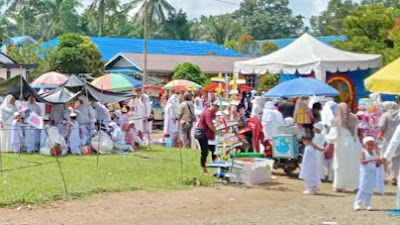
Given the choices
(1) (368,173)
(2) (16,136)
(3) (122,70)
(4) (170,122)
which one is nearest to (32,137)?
(2) (16,136)

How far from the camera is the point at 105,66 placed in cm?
4606

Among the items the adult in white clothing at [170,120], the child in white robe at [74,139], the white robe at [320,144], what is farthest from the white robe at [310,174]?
the adult in white clothing at [170,120]

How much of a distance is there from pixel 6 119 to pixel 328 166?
8.90 metres

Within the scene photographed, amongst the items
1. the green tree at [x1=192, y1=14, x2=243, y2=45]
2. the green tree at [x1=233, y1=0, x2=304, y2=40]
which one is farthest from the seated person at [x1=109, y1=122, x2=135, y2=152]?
the green tree at [x1=233, y1=0, x2=304, y2=40]

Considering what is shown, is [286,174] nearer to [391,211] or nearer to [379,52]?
[391,211]

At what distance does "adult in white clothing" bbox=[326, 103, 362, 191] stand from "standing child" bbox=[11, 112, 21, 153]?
8655 millimetres

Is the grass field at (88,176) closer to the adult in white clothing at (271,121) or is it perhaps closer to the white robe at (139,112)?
the adult in white clothing at (271,121)

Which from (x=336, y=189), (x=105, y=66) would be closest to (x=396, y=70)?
(x=336, y=189)

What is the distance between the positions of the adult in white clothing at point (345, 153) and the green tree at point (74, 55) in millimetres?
30678

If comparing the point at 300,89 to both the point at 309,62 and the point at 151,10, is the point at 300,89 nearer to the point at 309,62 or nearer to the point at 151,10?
the point at 309,62

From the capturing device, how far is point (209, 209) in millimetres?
10664

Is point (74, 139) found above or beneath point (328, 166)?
above

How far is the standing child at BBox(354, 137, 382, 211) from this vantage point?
10672mm

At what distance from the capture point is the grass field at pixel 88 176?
11359 mm
